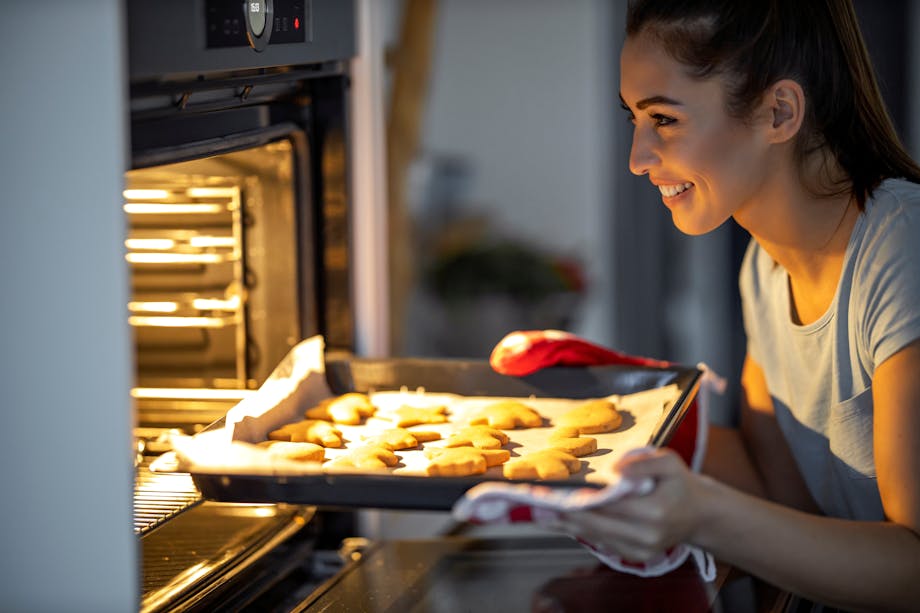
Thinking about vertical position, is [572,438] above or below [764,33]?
below

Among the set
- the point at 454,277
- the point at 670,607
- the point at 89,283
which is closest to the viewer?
the point at 89,283

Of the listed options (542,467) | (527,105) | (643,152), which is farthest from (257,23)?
(527,105)

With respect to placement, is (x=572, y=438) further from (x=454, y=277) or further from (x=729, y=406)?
(x=729, y=406)

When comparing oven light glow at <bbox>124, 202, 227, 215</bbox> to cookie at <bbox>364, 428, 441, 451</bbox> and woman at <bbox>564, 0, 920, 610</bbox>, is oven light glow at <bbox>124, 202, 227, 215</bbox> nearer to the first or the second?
cookie at <bbox>364, 428, 441, 451</bbox>

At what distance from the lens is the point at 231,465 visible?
1115 mm

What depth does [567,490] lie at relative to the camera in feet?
3.37

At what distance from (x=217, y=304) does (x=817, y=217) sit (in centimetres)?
78

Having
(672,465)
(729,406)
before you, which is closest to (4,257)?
(672,465)

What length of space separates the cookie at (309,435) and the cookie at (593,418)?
0.28 m

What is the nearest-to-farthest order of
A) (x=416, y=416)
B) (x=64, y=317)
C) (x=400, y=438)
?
(x=64, y=317) < (x=400, y=438) < (x=416, y=416)

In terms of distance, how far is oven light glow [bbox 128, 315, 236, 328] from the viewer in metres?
1.56

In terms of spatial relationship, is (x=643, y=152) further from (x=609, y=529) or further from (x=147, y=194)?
(x=147, y=194)

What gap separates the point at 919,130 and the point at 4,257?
3.68 meters

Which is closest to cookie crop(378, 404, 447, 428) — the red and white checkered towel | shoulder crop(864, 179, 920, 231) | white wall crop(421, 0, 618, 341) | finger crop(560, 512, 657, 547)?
the red and white checkered towel
